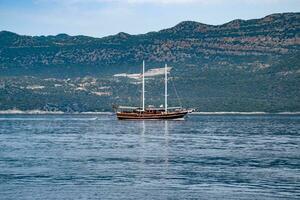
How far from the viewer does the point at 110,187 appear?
185 ft

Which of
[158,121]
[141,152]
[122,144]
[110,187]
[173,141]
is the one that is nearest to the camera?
[110,187]

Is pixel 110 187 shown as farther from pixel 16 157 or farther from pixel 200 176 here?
pixel 16 157

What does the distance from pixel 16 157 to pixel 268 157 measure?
24600mm

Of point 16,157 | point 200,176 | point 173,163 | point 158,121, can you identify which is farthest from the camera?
point 158,121

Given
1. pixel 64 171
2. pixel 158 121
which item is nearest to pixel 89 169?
pixel 64 171

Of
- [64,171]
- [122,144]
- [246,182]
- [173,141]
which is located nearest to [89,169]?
[64,171]

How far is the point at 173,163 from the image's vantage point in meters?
73.2

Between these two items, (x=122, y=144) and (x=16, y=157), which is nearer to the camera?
(x=16, y=157)

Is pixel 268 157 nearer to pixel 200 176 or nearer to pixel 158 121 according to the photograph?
pixel 200 176

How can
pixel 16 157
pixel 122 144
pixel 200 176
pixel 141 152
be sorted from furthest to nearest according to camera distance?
pixel 122 144 → pixel 141 152 → pixel 16 157 → pixel 200 176

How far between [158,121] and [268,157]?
11863 cm

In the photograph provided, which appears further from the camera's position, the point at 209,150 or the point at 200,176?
the point at 209,150

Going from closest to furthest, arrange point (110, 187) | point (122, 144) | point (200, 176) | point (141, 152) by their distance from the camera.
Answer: point (110, 187) → point (200, 176) → point (141, 152) → point (122, 144)

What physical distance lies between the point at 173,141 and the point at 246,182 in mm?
48598
